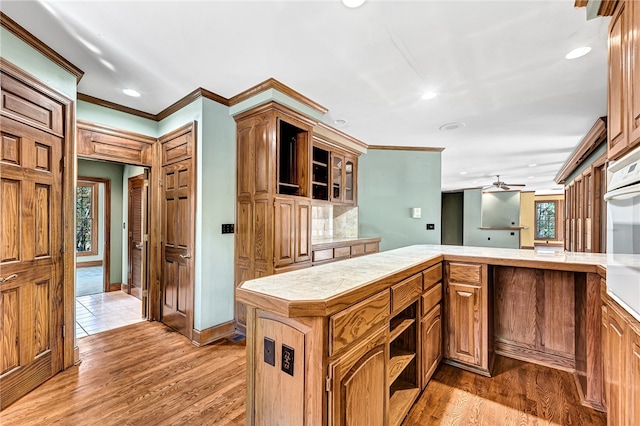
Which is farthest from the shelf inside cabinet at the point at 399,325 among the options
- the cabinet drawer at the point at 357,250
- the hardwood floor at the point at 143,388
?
the cabinet drawer at the point at 357,250

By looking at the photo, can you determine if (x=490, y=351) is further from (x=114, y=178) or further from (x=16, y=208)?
(x=114, y=178)

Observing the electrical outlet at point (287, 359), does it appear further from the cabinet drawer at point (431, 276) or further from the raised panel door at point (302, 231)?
the raised panel door at point (302, 231)

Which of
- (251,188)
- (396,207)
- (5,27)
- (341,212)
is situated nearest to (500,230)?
(396,207)

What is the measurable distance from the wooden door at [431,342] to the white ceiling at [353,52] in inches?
75.3

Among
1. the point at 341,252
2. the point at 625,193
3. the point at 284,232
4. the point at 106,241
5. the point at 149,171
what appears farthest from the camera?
the point at 106,241

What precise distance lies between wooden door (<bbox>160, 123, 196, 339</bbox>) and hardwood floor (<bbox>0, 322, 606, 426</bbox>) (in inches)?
21.1

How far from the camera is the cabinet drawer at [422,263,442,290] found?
6.60 ft

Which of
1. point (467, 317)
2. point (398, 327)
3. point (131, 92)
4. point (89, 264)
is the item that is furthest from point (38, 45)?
point (89, 264)

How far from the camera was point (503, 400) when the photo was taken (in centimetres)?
198

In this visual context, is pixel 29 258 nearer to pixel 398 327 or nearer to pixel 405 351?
pixel 398 327

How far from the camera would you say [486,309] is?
86.4 inches

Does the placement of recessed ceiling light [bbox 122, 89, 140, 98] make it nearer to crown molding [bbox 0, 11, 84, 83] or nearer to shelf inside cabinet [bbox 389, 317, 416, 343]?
crown molding [bbox 0, 11, 84, 83]

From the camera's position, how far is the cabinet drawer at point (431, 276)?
6.60 ft

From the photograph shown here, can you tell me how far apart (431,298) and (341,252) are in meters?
1.82
